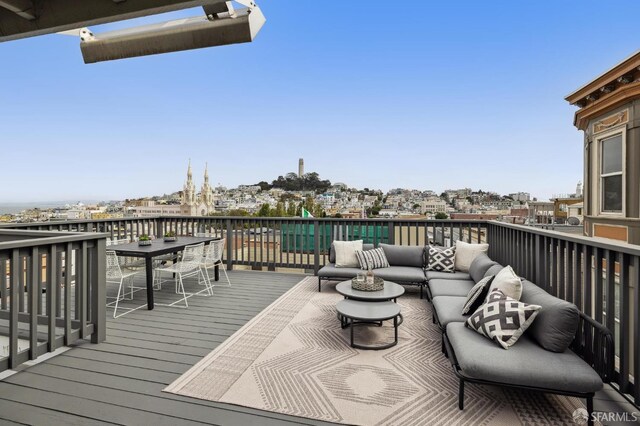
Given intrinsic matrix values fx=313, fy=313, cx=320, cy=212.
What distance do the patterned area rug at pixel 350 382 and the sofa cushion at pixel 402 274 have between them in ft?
3.19

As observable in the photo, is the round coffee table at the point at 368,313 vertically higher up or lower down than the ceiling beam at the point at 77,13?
lower down

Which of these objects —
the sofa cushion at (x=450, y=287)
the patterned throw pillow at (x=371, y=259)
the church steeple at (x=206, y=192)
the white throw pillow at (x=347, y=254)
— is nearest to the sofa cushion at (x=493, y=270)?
the sofa cushion at (x=450, y=287)

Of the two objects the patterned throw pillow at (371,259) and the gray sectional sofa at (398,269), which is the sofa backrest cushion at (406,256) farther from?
the patterned throw pillow at (371,259)

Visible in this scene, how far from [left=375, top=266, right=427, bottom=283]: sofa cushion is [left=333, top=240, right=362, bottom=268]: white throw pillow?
45cm

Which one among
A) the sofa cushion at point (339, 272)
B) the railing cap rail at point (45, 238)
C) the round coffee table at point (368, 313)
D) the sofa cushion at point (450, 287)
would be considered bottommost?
the round coffee table at point (368, 313)

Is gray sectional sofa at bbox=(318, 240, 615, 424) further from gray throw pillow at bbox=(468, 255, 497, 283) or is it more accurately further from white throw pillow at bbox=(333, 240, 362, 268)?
white throw pillow at bbox=(333, 240, 362, 268)

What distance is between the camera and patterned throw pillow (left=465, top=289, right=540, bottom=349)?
6.96 feet

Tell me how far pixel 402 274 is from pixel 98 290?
361cm

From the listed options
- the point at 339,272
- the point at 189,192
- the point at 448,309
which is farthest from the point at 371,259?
the point at 189,192

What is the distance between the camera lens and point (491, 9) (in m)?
10.4

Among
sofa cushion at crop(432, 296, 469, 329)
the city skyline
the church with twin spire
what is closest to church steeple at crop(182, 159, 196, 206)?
the church with twin spire

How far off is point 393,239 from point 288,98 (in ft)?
51.3

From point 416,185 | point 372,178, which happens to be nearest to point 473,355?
point 416,185

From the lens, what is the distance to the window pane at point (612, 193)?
5.61 m
